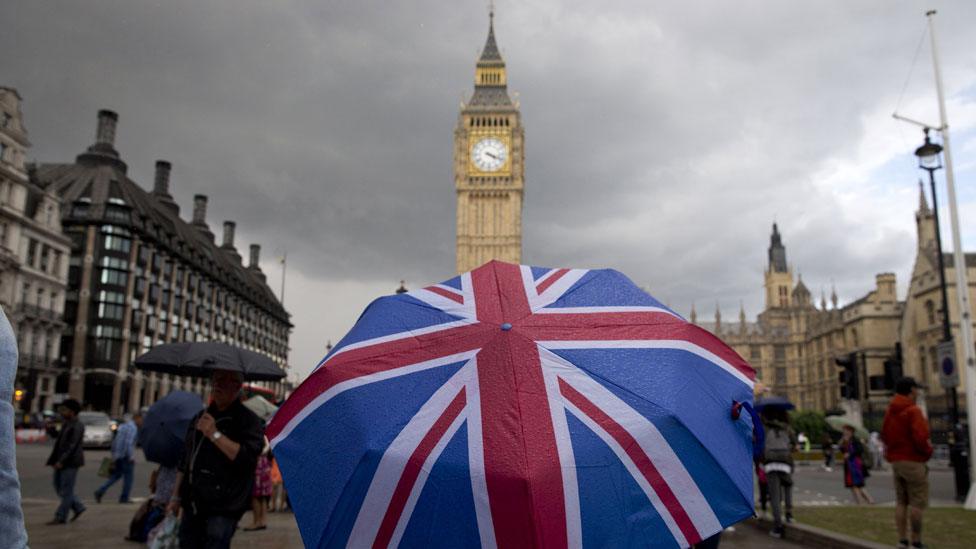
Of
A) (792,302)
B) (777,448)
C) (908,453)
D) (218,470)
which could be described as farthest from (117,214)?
(792,302)

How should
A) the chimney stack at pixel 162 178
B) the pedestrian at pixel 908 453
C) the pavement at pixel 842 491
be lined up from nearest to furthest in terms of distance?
the pedestrian at pixel 908 453 → the pavement at pixel 842 491 → the chimney stack at pixel 162 178

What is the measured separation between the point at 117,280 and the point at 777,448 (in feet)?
200

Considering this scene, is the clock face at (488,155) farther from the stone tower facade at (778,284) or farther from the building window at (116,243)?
the stone tower facade at (778,284)

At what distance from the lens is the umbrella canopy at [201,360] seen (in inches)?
309

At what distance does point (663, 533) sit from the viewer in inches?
99.2

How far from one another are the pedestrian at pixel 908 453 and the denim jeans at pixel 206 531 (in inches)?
264


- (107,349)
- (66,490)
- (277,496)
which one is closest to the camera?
(66,490)

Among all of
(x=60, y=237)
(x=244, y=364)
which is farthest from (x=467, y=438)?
(x=60, y=237)

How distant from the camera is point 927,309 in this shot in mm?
56469

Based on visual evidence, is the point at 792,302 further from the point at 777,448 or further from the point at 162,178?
the point at 777,448

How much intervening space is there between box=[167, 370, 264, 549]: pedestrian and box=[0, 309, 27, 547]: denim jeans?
309 cm

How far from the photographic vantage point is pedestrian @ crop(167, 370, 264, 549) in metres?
4.83

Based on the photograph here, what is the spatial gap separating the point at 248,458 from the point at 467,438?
121 inches

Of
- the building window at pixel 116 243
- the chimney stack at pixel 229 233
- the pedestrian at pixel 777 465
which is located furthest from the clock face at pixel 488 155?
the pedestrian at pixel 777 465
